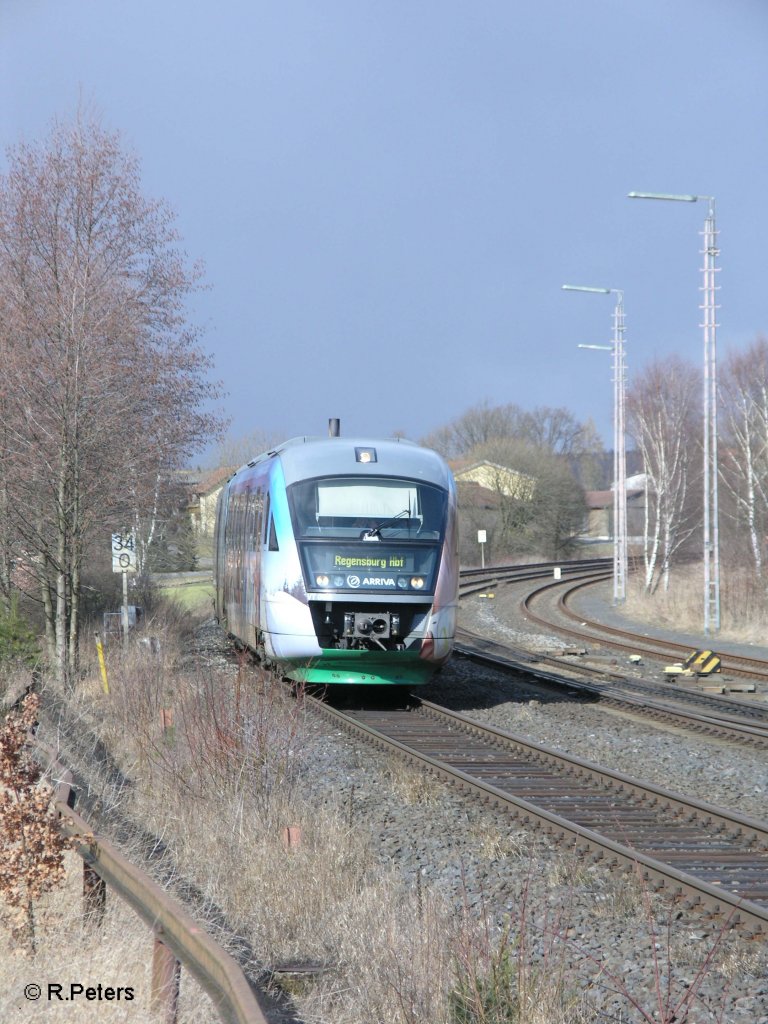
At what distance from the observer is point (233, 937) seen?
568cm

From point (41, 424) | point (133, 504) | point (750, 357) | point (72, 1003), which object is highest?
point (750, 357)

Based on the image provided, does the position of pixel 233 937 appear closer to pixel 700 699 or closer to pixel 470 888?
pixel 470 888

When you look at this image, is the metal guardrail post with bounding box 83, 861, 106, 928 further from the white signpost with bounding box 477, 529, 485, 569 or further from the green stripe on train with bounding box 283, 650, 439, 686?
the white signpost with bounding box 477, 529, 485, 569

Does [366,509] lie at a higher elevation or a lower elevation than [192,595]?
higher

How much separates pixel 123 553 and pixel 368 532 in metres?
5.06

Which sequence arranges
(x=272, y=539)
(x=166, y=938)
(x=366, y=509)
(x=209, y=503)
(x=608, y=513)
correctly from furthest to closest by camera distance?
(x=608, y=513) → (x=209, y=503) → (x=272, y=539) → (x=366, y=509) → (x=166, y=938)

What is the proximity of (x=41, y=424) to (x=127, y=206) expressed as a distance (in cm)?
450

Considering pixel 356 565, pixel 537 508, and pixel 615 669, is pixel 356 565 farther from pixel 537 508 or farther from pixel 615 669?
pixel 537 508

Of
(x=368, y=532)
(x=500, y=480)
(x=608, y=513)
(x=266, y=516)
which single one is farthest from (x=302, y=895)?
(x=608, y=513)

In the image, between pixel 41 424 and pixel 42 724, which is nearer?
pixel 42 724

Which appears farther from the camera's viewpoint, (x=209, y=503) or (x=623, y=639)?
(x=209, y=503)

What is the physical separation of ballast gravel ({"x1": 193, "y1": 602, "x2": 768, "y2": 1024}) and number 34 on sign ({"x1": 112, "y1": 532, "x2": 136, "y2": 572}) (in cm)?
496

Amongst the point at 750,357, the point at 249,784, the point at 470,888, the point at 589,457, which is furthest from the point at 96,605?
the point at 589,457

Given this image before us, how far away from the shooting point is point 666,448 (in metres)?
41.2
